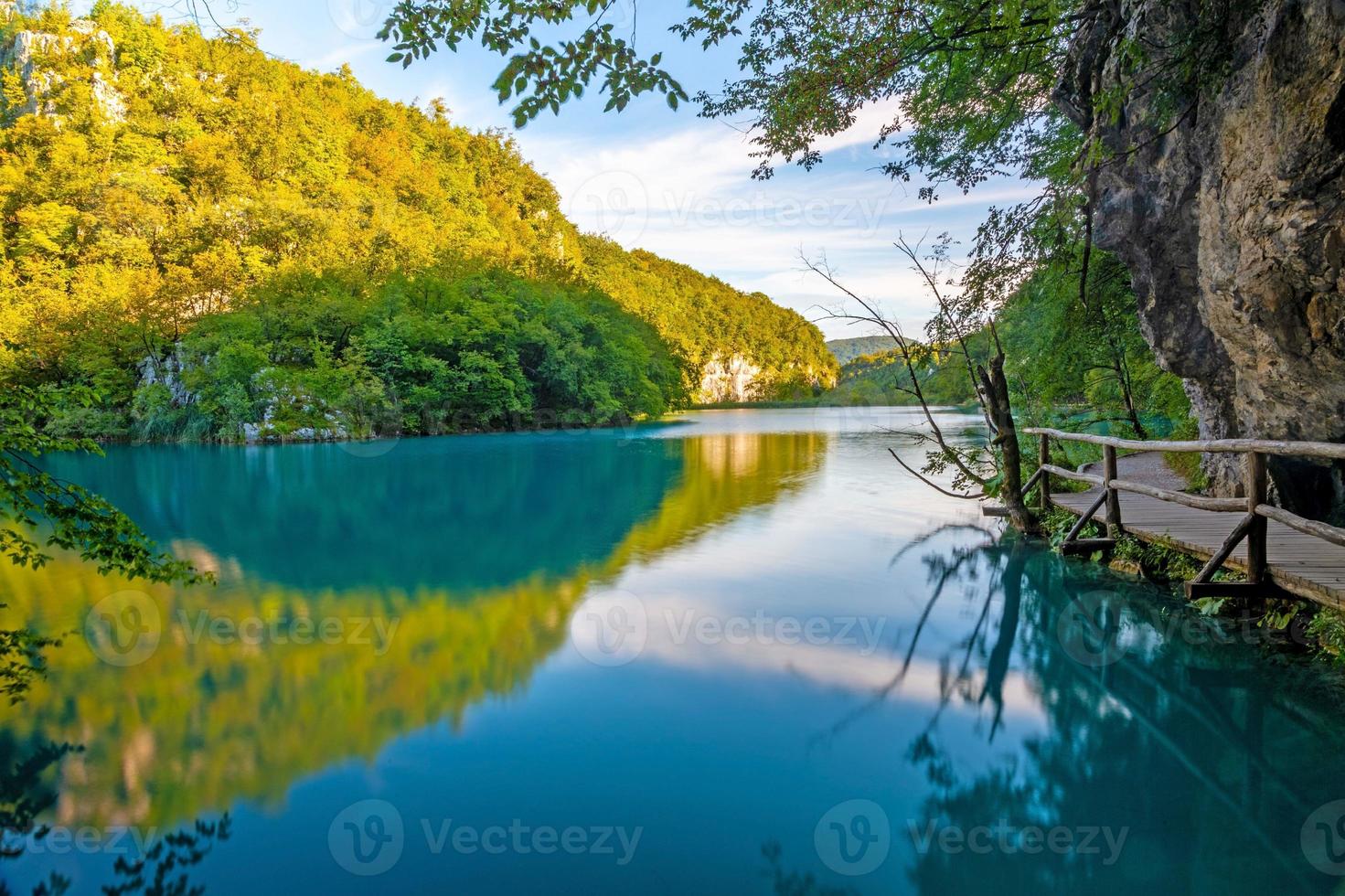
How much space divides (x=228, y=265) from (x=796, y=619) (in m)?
36.0

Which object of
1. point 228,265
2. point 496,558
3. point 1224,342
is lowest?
point 496,558

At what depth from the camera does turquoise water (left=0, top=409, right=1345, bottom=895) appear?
11.1 ft

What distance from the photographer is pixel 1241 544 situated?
6168mm

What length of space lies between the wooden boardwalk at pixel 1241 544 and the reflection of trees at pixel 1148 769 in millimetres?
825

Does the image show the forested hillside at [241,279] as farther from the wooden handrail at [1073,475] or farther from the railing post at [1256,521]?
A: the railing post at [1256,521]

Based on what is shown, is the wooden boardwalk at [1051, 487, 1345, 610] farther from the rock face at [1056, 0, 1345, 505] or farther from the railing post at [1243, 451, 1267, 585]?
the rock face at [1056, 0, 1345, 505]

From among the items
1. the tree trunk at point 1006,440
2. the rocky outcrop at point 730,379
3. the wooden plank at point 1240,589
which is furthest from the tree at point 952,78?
the rocky outcrop at point 730,379

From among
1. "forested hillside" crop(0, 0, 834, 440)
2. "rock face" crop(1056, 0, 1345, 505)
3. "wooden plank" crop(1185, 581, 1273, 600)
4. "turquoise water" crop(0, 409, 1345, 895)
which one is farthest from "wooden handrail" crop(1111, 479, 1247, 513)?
"forested hillside" crop(0, 0, 834, 440)

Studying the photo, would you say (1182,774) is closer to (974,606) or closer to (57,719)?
(974,606)

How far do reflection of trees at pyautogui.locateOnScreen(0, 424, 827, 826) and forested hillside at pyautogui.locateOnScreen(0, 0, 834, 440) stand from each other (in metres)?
16.1

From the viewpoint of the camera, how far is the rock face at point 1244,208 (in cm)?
443

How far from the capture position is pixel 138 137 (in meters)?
37.4

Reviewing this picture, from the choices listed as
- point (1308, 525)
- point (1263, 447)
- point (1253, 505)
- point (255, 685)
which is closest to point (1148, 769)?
point (1308, 525)

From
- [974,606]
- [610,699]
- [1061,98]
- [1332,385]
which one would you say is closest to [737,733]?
[610,699]
